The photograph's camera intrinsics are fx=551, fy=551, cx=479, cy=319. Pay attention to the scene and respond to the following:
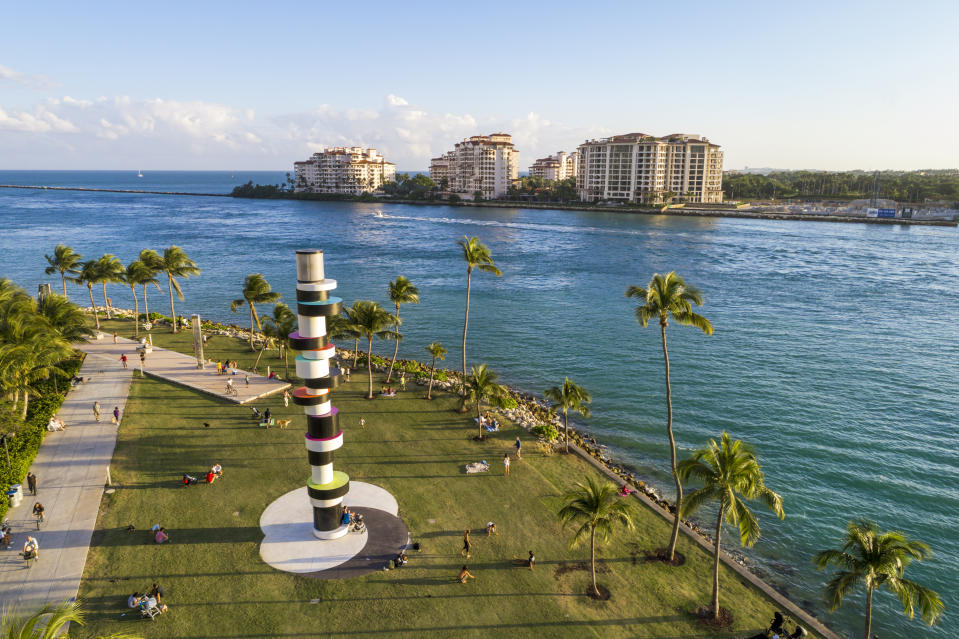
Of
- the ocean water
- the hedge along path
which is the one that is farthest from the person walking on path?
the ocean water

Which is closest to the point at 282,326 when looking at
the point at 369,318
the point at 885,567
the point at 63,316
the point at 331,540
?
the point at 369,318

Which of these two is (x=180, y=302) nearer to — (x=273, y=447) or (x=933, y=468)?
(x=273, y=447)

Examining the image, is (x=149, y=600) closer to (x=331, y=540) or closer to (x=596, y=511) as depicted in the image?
(x=331, y=540)

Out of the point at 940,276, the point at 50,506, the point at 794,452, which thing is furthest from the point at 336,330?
the point at 940,276

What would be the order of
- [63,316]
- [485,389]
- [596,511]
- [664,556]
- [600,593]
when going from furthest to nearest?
1. [63,316]
2. [485,389]
3. [664,556]
4. [600,593]
5. [596,511]

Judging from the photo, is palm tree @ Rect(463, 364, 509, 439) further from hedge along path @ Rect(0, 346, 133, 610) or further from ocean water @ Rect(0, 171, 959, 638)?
hedge along path @ Rect(0, 346, 133, 610)

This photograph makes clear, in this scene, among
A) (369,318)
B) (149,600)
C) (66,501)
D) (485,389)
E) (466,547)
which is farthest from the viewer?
(369,318)
